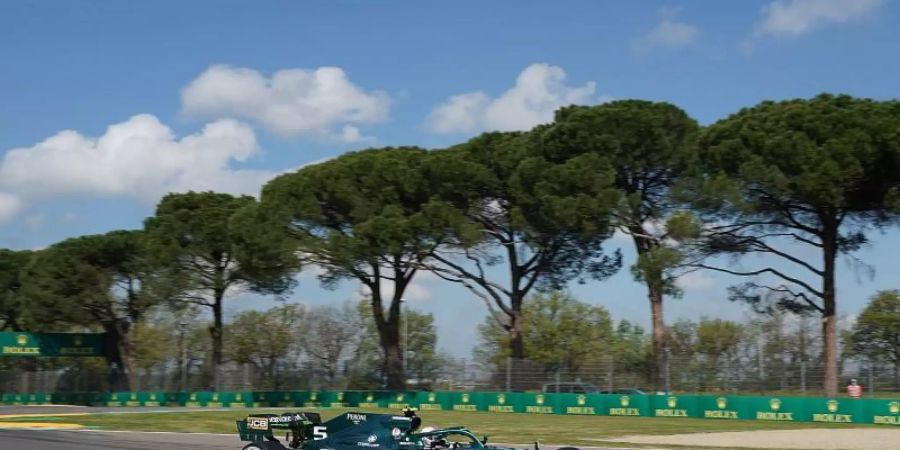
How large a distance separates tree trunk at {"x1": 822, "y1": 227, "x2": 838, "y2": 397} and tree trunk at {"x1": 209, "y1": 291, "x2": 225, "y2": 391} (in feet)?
101

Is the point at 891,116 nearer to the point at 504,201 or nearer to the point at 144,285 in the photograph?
the point at 504,201

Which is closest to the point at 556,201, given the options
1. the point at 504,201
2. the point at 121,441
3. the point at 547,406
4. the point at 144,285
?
the point at 504,201

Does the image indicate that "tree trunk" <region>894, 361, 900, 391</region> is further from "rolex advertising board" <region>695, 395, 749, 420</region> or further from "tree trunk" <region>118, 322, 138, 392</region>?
"tree trunk" <region>118, 322, 138, 392</region>

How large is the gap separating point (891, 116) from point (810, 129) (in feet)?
8.52

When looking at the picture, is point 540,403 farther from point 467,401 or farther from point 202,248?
point 202,248

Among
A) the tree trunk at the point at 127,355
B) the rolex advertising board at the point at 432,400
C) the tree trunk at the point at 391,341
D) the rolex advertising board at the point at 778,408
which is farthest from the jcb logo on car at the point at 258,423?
the tree trunk at the point at 127,355

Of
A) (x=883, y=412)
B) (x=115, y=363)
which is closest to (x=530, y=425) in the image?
(x=883, y=412)

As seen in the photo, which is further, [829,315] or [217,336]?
[217,336]

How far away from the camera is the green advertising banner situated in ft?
195

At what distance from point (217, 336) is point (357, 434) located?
139 feet

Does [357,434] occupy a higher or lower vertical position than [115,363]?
lower

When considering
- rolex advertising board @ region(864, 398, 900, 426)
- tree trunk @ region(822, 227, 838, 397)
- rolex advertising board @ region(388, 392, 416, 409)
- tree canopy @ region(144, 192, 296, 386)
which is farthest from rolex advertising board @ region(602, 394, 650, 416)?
tree canopy @ region(144, 192, 296, 386)

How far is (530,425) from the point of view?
106 ft

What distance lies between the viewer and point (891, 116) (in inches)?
1361
